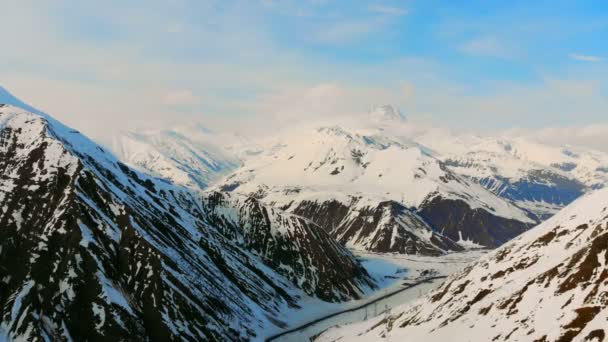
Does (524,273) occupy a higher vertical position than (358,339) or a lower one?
higher

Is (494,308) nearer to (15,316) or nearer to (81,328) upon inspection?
(81,328)

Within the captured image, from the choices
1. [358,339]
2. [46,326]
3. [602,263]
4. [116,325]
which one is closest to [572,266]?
[602,263]

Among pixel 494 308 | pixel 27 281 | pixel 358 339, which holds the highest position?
pixel 27 281

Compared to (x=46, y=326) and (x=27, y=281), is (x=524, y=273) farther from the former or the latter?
(x=27, y=281)

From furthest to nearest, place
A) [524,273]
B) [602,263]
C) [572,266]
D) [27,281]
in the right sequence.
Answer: [27,281], [524,273], [572,266], [602,263]

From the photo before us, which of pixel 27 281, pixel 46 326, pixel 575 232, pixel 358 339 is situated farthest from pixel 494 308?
pixel 27 281

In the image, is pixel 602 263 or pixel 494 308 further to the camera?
pixel 494 308

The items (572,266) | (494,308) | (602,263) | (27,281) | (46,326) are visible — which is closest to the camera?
(602,263)
